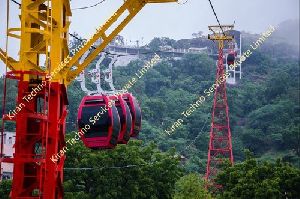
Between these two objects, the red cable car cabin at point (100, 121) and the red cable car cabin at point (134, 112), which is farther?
the red cable car cabin at point (134, 112)

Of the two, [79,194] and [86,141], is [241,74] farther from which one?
[86,141]

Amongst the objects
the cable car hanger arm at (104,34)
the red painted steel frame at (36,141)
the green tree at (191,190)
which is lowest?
the green tree at (191,190)

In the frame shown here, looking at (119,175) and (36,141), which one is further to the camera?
(119,175)

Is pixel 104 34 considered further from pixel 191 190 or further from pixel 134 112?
pixel 191 190

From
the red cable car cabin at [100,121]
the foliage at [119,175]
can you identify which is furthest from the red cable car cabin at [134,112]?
the foliage at [119,175]

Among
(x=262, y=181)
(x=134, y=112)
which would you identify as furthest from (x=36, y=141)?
(x=262, y=181)

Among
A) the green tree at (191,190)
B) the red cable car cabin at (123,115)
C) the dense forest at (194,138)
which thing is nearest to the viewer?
the red cable car cabin at (123,115)

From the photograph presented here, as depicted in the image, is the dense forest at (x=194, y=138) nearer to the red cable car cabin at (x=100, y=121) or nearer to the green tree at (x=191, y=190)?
the green tree at (x=191, y=190)
